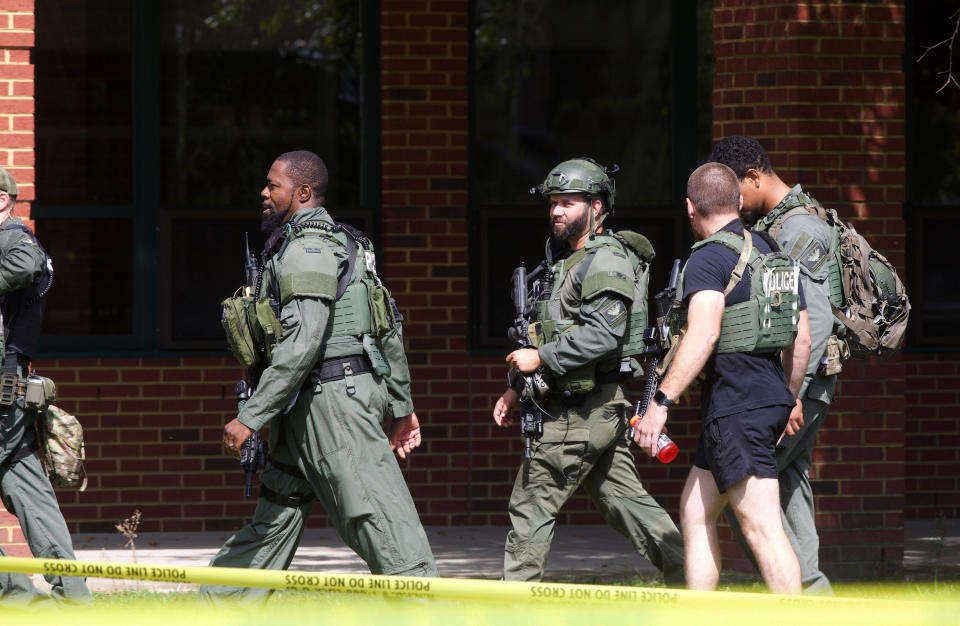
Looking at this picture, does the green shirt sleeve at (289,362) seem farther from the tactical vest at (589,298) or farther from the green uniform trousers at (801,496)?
the green uniform trousers at (801,496)

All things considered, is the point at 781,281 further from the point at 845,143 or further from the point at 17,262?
the point at 17,262

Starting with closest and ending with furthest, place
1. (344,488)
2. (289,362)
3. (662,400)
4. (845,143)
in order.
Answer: (662,400)
(289,362)
(344,488)
(845,143)

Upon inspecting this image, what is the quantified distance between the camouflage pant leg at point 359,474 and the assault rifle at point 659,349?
0.98m

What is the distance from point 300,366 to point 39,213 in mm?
4092

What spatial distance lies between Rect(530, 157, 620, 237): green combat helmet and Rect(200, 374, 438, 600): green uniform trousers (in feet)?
3.87

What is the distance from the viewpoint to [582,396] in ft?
21.5

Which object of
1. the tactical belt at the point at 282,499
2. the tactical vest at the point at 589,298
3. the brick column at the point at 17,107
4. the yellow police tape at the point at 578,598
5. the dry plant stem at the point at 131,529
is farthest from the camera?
the dry plant stem at the point at 131,529

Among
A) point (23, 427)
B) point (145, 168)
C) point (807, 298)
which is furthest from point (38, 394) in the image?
point (807, 298)

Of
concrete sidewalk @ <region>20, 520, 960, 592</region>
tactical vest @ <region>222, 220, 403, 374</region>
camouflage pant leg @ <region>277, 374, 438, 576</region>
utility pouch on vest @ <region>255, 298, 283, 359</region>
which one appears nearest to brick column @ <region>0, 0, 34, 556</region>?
concrete sidewalk @ <region>20, 520, 960, 592</region>

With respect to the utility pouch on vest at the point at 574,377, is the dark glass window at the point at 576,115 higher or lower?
higher

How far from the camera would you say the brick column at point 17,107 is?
286 inches

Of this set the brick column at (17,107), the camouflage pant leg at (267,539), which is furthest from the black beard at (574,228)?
the brick column at (17,107)

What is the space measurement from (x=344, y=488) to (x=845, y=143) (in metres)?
3.67

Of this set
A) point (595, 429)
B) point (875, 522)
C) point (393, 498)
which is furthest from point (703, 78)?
point (393, 498)
